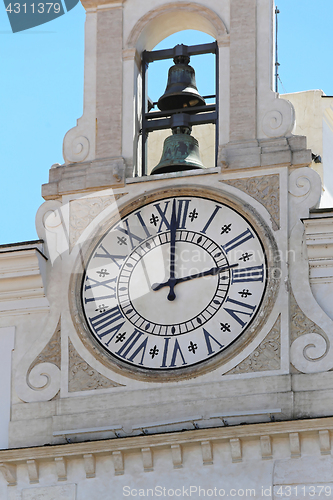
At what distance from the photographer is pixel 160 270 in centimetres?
1644

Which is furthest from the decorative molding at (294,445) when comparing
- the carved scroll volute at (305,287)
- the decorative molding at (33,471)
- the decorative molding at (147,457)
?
the decorative molding at (33,471)

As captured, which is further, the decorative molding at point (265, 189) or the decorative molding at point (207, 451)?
the decorative molding at point (265, 189)

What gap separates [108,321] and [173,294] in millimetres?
737

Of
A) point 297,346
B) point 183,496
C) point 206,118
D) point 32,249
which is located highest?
point 206,118

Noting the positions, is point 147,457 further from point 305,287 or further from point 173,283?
point 305,287

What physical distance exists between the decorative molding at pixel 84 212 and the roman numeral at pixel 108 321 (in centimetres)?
93

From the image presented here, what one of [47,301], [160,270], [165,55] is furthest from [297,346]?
[165,55]

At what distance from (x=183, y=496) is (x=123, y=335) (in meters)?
1.90

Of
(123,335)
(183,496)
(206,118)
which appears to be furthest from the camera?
(206,118)

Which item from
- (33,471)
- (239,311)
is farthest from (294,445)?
(33,471)

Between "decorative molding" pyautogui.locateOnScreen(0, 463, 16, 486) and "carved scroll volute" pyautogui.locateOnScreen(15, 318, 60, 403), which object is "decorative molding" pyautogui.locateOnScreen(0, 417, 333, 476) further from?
"carved scroll volute" pyautogui.locateOnScreen(15, 318, 60, 403)

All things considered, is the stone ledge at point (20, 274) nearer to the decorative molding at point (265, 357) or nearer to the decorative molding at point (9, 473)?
the decorative molding at point (9, 473)

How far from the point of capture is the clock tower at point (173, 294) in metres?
15.3

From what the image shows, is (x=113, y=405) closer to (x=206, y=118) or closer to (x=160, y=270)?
(x=160, y=270)
